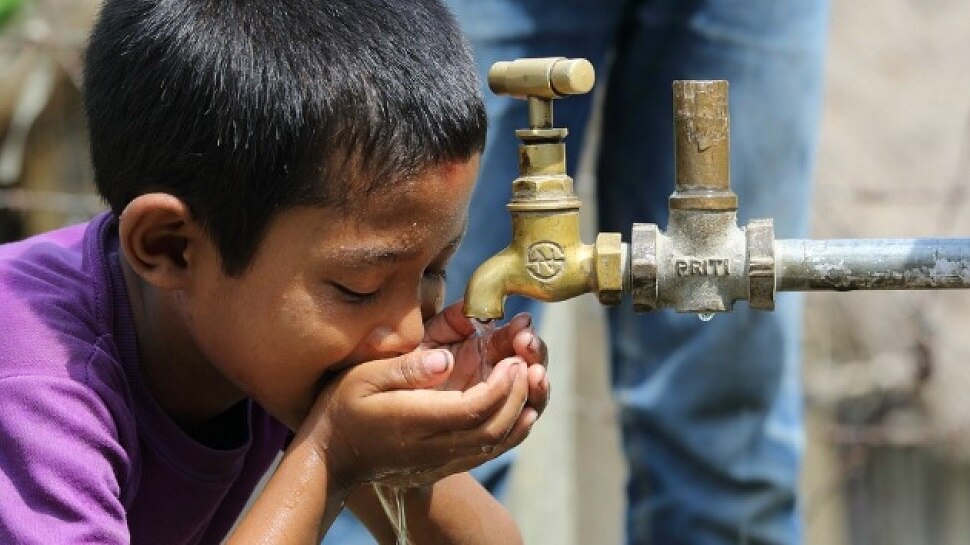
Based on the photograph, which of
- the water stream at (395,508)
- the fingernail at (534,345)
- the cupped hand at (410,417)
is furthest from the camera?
the water stream at (395,508)

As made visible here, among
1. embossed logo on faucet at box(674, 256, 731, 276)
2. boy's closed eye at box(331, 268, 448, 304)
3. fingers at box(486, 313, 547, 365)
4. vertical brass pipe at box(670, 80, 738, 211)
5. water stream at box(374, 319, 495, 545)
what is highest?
vertical brass pipe at box(670, 80, 738, 211)

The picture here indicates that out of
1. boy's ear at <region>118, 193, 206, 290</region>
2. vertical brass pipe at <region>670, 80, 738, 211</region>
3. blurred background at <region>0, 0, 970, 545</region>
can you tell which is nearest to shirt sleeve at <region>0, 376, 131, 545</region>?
boy's ear at <region>118, 193, 206, 290</region>

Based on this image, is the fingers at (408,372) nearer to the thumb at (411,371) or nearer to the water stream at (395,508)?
the thumb at (411,371)

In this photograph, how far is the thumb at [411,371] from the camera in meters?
1.68

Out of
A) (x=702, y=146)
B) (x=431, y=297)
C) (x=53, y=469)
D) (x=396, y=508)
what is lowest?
(x=396, y=508)

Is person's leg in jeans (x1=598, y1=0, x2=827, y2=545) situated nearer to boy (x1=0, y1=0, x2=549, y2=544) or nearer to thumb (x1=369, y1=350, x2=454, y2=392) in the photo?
boy (x1=0, y1=0, x2=549, y2=544)

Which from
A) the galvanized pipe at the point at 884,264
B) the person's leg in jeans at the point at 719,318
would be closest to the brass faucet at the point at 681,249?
the galvanized pipe at the point at 884,264

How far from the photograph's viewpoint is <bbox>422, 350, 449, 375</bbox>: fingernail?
1.68 m

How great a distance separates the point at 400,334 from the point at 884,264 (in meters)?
0.50

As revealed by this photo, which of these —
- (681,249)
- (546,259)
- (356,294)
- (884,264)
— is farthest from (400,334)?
(884,264)

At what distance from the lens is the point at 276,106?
1.68m

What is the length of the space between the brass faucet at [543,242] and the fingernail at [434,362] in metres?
0.06

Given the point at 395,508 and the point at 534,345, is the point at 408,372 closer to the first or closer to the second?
the point at 534,345

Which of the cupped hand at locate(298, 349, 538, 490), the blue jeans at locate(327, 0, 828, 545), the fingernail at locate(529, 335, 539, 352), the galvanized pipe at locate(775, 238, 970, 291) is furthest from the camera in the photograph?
the blue jeans at locate(327, 0, 828, 545)
